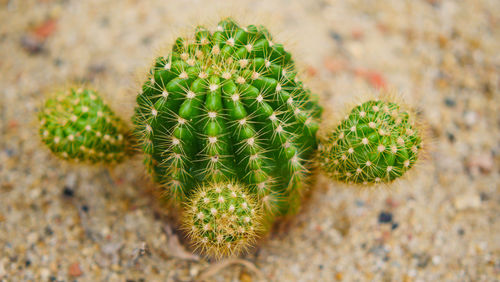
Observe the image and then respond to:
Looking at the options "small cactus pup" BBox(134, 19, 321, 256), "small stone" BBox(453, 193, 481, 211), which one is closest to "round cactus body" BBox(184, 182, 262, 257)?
"small cactus pup" BBox(134, 19, 321, 256)

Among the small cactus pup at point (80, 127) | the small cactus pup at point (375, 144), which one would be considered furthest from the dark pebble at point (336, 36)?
the small cactus pup at point (80, 127)

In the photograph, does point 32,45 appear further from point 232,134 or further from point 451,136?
point 451,136

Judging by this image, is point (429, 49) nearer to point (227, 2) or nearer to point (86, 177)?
point (227, 2)

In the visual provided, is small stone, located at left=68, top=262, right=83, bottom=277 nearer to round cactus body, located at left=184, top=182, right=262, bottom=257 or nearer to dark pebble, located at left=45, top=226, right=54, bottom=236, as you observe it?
dark pebble, located at left=45, top=226, right=54, bottom=236

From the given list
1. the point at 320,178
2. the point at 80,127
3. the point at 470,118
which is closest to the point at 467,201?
the point at 470,118

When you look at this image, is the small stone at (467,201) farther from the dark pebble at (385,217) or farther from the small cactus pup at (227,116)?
the small cactus pup at (227,116)

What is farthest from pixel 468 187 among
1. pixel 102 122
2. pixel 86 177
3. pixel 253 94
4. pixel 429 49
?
pixel 86 177

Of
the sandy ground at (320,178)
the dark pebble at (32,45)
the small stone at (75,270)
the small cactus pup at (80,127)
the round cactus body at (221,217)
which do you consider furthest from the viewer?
the dark pebble at (32,45)
